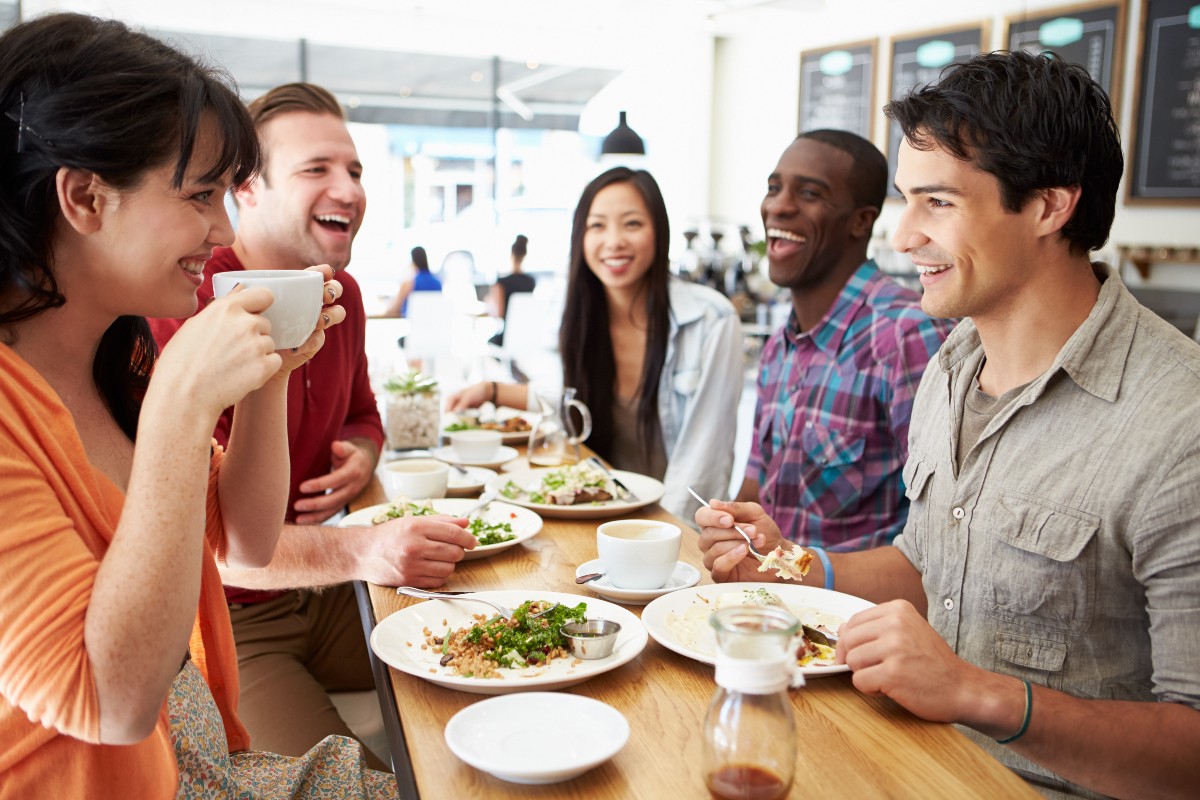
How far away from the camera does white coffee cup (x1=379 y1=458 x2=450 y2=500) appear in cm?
208

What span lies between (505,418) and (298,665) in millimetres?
1208

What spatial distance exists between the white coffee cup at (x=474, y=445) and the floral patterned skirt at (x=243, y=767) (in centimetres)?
116

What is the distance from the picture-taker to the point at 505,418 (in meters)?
3.08

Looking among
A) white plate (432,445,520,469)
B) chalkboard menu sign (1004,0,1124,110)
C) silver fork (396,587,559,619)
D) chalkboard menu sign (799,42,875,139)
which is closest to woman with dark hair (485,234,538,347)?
chalkboard menu sign (799,42,875,139)

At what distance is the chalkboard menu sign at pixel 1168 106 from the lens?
16.7 ft

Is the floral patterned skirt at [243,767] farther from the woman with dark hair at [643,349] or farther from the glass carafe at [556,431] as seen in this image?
the woman with dark hair at [643,349]

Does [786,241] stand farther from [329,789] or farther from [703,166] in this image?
[703,166]

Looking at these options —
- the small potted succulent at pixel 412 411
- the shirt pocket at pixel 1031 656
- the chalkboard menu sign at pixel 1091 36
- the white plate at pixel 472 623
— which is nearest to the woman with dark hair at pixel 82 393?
the white plate at pixel 472 623

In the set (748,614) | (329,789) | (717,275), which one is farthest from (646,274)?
(717,275)

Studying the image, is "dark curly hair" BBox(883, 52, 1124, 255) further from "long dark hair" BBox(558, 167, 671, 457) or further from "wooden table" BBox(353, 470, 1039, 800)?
"long dark hair" BBox(558, 167, 671, 457)

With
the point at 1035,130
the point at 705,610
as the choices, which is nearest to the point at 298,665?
the point at 705,610

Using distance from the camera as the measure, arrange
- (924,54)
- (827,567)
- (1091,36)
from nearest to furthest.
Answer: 1. (827,567)
2. (1091,36)
3. (924,54)

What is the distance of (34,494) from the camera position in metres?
0.98

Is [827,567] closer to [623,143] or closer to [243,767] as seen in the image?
[243,767]
